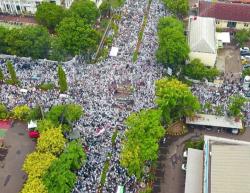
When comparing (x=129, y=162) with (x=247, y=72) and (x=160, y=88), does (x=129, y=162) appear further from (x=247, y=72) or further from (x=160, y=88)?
(x=247, y=72)

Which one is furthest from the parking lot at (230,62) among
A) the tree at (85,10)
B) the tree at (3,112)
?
the tree at (3,112)

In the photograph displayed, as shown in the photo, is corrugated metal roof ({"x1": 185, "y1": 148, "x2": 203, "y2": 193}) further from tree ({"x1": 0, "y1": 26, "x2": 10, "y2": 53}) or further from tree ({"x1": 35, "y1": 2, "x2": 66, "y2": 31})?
tree ({"x1": 0, "y1": 26, "x2": 10, "y2": 53})

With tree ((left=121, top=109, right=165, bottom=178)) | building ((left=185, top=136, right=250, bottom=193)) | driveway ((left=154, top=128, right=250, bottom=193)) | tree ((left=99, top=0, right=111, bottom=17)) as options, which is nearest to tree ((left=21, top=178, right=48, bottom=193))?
tree ((left=121, top=109, right=165, bottom=178))

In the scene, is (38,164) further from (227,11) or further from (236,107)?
(227,11)

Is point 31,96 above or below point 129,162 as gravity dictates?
above

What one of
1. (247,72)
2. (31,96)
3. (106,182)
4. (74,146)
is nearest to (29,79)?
(31,96)

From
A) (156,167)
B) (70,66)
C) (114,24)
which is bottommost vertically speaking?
(156,167)
